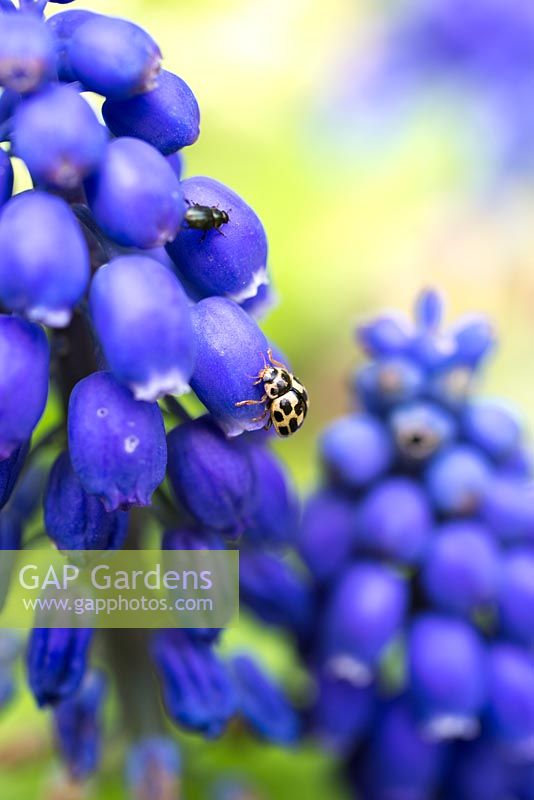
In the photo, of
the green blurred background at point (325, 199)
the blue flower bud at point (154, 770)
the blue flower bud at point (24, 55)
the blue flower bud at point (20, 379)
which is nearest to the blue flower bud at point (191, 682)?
the blue flower bud at point (154, 770)

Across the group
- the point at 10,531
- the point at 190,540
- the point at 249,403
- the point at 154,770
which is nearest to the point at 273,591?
the point at 154,770

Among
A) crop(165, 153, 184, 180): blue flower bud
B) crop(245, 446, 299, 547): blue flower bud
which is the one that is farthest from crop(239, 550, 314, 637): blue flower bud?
crop(165, 153, 184, 180): blue flower bud

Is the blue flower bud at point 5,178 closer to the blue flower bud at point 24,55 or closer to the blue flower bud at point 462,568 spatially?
the blue flower bud at point 24,55

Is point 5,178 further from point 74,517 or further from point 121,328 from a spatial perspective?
point 74,517

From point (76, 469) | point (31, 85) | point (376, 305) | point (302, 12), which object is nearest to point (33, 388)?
point (76, 469)

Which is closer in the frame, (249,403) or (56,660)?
(249,403)

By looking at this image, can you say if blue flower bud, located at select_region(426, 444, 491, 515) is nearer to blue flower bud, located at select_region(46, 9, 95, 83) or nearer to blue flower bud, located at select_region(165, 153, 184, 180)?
blue flower bud, located at select_region(165, 153, 184, 180)
